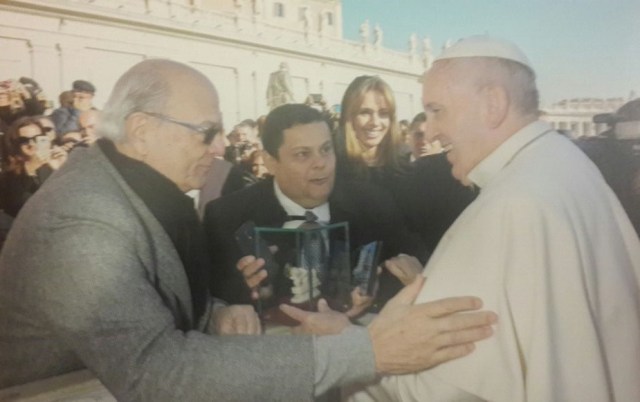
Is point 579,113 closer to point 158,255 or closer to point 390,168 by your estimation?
point 390,168

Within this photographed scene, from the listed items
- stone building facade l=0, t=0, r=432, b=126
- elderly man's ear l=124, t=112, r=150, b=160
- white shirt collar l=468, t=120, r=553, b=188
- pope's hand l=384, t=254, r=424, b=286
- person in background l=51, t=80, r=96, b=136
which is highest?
stone building facade l=0, t=0, r=432, b=126

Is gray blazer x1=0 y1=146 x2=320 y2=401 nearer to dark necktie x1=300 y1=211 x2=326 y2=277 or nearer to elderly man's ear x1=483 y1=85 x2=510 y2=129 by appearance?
dark necktie x1=300 y1=211 x2=326 y2=277

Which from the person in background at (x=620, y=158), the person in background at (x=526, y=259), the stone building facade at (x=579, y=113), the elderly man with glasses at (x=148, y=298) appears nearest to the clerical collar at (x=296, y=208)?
the elderly man with glasses at (x=148, y=298)

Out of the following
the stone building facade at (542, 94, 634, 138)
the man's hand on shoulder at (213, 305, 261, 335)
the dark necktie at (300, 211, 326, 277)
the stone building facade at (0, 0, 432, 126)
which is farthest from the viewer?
the stone building facade at (542, 94, 634, 138)

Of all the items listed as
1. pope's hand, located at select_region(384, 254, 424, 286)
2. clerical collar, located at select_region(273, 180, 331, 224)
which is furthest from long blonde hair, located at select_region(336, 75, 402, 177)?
pope's hand, located at select_region(384, 254, 424, 286)

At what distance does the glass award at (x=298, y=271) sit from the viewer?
4.34ft

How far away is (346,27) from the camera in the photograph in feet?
4.89

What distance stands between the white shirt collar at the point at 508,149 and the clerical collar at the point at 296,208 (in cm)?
38

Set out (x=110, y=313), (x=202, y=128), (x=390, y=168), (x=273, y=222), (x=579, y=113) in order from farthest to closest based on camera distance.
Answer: (x=579, y=113) < (x=390, y=168) < (x=273, y=222) < (x=202, y=128) < (x=110, y=313)

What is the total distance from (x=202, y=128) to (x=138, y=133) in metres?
0.12

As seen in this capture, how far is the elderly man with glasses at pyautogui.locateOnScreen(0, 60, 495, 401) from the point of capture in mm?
896

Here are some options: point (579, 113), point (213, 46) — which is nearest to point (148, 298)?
point (213, 46)

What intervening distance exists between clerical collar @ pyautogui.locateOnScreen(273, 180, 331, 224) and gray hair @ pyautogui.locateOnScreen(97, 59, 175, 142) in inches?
14.5

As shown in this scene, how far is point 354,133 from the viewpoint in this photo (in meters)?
1.42
